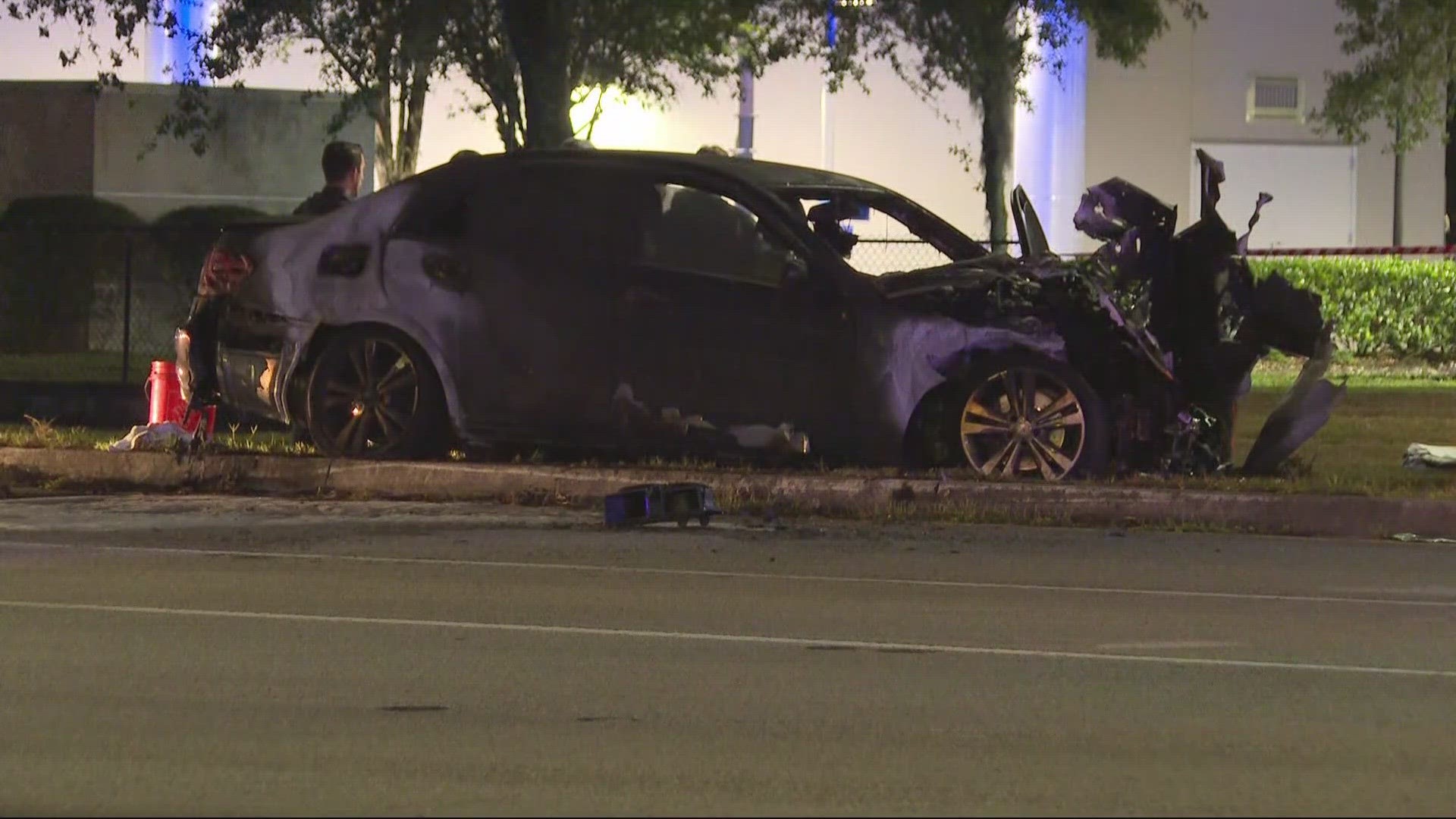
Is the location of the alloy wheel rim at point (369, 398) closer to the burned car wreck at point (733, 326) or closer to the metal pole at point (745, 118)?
the burned car wreck at point (733, 326)

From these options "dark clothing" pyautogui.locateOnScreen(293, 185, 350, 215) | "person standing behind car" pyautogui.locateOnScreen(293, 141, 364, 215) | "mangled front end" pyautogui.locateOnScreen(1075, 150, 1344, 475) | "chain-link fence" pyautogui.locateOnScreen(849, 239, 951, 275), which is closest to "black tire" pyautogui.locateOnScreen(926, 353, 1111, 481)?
"mangled front end" pyautogui.locateOnScreen(1075, 150, 1344, 475)

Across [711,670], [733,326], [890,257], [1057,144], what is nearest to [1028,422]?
[733,326]

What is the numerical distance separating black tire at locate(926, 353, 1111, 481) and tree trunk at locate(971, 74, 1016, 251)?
39.2 feet

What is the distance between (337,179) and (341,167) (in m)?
0.09

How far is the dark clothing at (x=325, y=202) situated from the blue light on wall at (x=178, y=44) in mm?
9809

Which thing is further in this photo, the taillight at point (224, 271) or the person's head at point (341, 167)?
the person's head at point (341, 167)

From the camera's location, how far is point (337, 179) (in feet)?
38.8

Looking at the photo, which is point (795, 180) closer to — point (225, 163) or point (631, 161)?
point (631, 161)

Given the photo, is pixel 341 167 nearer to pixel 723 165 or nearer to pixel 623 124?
pixel 723 165

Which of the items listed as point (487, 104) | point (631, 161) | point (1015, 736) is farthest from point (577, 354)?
point (487, 104)

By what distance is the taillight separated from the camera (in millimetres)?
10719

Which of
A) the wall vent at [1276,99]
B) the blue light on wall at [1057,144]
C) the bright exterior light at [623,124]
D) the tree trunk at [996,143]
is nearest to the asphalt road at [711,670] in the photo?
the tree trunk at [996,143]

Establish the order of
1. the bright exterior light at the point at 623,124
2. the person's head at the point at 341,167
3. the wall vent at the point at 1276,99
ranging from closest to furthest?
1. the person's head at the point at 341,167
2. the wall vent at the point at 1276,99
3. the bright exterior light at the point at 623,124

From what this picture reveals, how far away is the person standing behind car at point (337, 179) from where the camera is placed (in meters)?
11.5
